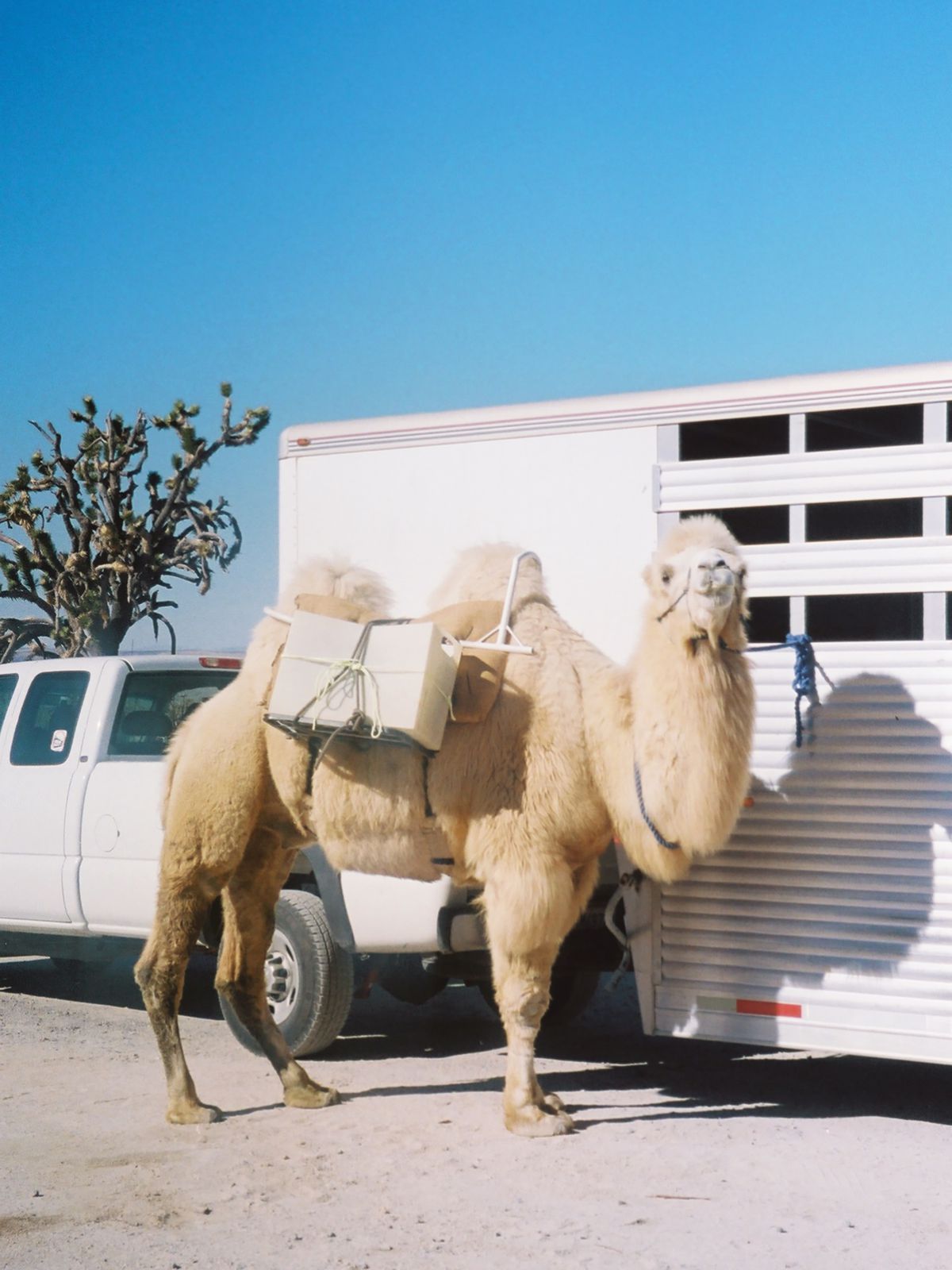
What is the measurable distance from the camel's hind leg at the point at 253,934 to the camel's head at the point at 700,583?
241 cm

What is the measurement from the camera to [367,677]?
21.6 ft

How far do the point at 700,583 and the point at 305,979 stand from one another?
3.25 meters

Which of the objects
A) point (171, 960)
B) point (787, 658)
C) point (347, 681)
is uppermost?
point (787, 658)

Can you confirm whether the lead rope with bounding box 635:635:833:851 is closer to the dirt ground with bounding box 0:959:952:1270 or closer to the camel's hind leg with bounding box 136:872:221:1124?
the dirt ground with bounding box 0:959:952:1270

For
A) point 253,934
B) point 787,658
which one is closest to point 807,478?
point 787,658

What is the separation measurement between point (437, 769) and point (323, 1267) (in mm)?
2293

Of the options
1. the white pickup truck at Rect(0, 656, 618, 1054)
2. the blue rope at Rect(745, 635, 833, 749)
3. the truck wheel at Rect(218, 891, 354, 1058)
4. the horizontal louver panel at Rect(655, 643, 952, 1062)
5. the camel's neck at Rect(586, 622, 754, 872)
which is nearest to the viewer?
the camel's neck at Rect(586, 622, 754, 872)

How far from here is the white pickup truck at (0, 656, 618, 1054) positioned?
7.71 meters

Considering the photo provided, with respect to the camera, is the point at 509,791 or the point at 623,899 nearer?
the point at 509,791

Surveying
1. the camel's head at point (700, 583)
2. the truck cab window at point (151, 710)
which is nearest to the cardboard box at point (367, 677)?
the camel's head at point (700, 583)

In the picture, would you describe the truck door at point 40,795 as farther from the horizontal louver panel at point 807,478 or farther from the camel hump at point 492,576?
the horizontal louver panel at point 807,478

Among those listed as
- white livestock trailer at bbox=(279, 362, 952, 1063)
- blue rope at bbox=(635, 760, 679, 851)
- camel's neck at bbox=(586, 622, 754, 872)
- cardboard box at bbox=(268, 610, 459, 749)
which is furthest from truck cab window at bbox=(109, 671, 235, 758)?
blue rope at bbox=(635, 760, 679, 851)

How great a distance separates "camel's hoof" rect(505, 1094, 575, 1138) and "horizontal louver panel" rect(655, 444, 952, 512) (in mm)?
2647

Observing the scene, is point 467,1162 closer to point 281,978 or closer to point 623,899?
point 623,899
